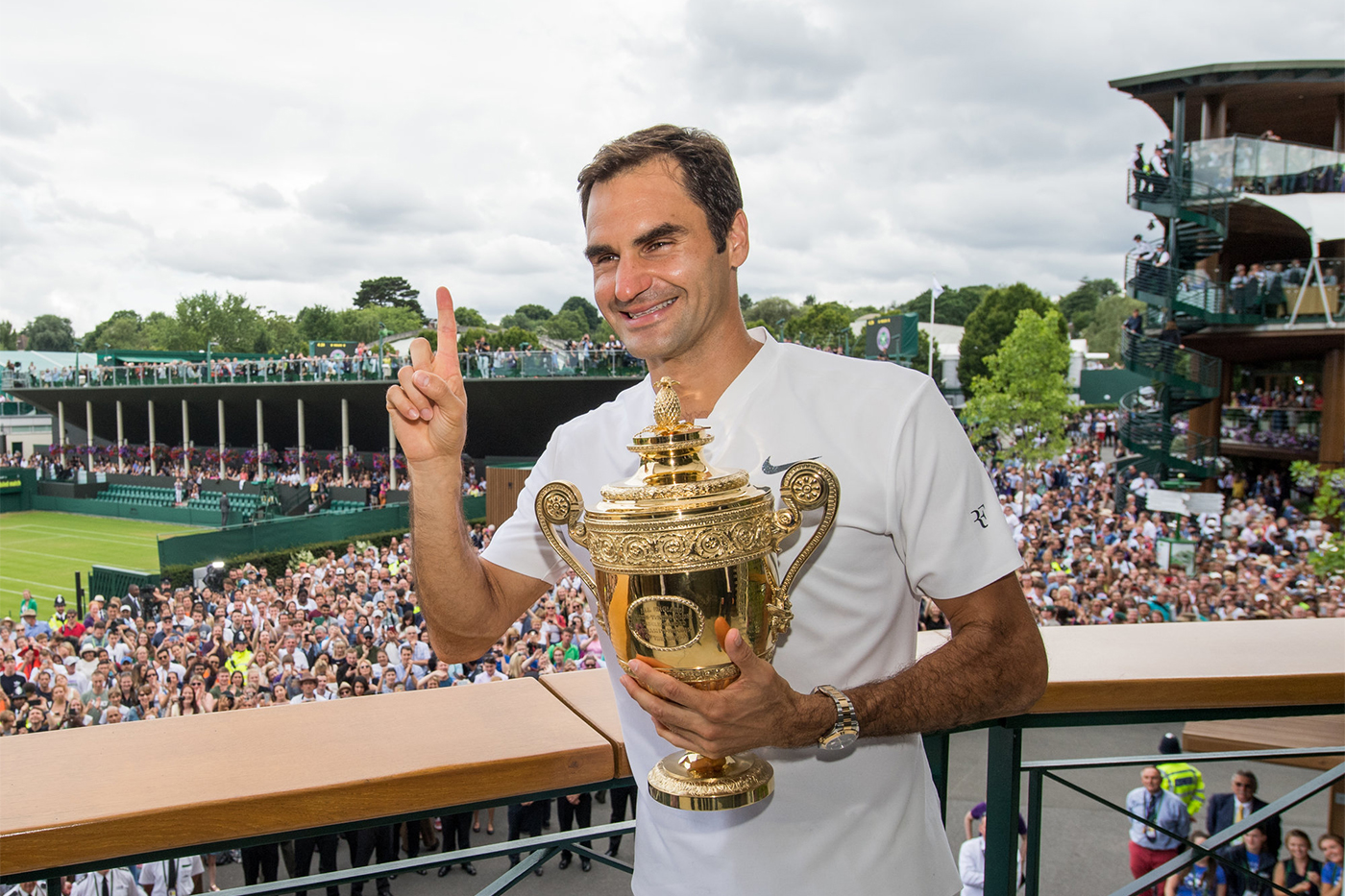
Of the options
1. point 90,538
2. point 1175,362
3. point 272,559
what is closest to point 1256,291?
point 1175,362

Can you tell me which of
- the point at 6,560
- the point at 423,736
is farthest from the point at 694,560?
the point at 6,560

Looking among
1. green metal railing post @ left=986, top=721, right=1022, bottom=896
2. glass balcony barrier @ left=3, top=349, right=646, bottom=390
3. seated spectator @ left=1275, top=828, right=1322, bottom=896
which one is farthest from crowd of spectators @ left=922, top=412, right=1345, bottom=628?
glass balcony barrier @ left=3, top=349, right=646, bottom=390

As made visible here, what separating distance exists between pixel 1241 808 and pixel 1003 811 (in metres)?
4.38

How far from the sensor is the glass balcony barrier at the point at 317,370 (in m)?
28.2

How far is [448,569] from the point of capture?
5.32 ft

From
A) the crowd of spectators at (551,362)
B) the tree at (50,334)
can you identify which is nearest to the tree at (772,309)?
the crowd of spectators at (551,362)

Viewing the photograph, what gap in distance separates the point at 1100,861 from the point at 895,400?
6.84 m

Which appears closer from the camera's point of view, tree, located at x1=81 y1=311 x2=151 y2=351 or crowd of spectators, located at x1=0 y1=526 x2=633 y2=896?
crowd of spectators, located at x1=0 y1=526 x2=633 y2=896

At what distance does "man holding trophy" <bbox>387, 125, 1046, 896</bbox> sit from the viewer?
4.06ft

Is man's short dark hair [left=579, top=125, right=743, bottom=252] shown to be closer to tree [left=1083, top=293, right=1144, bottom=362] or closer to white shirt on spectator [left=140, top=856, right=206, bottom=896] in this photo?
white shirt on spectator [left=140, top=856, right=206, bottom=896]

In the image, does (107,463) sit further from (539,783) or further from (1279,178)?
(539,783)

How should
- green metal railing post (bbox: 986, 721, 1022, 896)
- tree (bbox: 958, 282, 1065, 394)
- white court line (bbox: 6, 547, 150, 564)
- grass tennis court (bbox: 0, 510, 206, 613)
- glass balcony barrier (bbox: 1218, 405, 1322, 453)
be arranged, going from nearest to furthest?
green metal railing post (bbox: 986, 721, 1022, 896), glass balcony barrier (bbox: 1218, 405, 1322, 453), grass tennis court (bbox: 0, 510, 206, 613), white court line (bbox: 6, 547, 150, 564), tree (bbox: 958, 282, 1065, 394)

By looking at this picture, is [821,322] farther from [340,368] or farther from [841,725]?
[841,725]

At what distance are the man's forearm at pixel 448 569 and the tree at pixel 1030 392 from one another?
2894 centimetres
